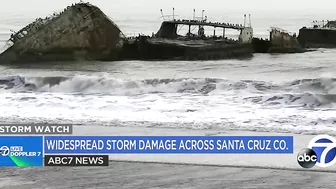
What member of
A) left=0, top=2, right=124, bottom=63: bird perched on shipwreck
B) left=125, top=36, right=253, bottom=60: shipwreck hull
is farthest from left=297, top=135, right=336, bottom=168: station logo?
left=125, top=36, right=253, bottom=60: shipwreck hull

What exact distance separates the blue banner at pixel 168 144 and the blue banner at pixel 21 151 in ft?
0.64

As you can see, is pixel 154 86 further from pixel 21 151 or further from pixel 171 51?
pixel 171 51

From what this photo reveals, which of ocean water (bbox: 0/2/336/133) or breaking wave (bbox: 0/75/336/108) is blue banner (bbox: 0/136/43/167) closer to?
ocean water (bbox: 0/2/336/133)

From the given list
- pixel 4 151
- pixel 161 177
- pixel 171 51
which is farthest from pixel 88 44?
pixel 161 177

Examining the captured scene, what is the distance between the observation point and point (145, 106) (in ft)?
43.1

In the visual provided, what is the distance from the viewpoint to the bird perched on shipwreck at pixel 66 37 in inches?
1048

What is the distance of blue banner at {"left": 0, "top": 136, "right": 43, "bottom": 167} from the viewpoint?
688 cm

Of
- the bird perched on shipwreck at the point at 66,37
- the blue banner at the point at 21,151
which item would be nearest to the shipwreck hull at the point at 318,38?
the bird perched on shipwreck at the point at 66,37

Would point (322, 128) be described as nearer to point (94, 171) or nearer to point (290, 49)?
point (94, 171)

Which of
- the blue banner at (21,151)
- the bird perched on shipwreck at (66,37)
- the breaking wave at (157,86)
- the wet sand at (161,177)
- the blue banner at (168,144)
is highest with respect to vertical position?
the bird perched on shipwreck at (66,37)

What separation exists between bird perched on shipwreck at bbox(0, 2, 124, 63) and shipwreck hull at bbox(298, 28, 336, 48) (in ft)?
63.1

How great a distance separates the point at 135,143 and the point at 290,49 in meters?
28.5

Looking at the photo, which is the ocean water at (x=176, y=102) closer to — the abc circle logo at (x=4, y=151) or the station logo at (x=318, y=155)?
the station logo at (x=318, y=155)

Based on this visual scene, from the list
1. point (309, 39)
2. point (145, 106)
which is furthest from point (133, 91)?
point (309, 39)
